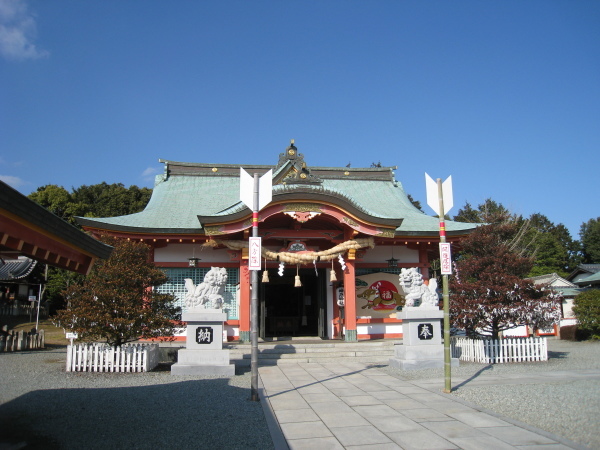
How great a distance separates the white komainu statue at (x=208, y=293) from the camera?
35.4 ft

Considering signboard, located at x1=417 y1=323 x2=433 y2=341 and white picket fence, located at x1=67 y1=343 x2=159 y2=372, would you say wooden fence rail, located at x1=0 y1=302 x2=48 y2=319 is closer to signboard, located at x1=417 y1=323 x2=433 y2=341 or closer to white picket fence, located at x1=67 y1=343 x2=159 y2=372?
white picket fence, located at x1=67 y1=343 x2=159 y2=372

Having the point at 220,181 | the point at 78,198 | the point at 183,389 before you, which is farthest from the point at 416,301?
the point at 78,198

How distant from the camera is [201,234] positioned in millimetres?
15398

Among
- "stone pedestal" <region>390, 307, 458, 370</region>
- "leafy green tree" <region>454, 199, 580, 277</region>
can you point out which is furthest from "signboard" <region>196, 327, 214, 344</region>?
"leafy green tree" <region>454, 199, 580, 277</region>

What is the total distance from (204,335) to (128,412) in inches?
151

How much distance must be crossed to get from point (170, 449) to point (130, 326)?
598 cm

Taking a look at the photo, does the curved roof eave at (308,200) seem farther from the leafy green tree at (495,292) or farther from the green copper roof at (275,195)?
the leafy green tree at (495,292)

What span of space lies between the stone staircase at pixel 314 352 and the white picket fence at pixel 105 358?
8.78 feet

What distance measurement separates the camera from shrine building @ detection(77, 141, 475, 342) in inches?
587

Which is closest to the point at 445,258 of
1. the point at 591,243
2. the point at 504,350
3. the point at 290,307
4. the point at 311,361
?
the point at 504,350

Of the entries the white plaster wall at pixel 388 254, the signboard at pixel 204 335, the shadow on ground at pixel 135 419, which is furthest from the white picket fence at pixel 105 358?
the white plaster wall at pixel 388 254

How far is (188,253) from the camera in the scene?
53.2ft

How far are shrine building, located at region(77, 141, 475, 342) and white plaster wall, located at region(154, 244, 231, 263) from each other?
1.4 inches

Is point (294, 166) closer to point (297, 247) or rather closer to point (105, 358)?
point (297, 247)
